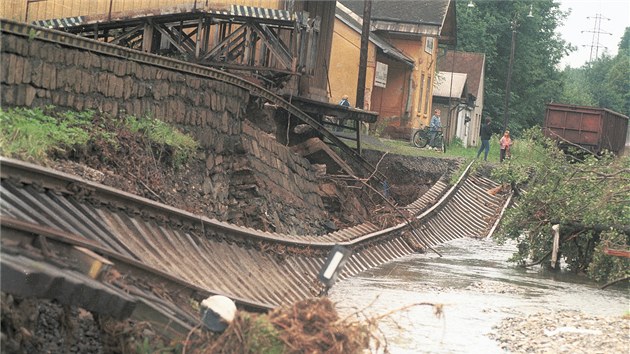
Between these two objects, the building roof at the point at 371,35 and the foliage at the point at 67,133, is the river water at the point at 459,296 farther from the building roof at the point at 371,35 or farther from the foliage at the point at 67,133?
the building roof at the point at 371,35

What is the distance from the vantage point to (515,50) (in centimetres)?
7856

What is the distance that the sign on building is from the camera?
46.4 metres

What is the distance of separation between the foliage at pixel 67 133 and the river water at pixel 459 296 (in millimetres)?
3436

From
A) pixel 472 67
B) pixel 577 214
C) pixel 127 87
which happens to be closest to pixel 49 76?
pixel 127 87

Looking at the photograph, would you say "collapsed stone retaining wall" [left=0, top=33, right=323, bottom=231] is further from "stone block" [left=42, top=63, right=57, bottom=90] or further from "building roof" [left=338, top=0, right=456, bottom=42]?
"building roof" [left=338, top=0, right=456, bottom=42]

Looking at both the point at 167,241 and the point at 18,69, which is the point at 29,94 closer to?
the point at 18,69

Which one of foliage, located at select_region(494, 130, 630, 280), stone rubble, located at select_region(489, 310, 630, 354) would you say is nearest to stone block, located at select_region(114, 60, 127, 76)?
stone rubble, located at select_region(489, 310, 630, 354)

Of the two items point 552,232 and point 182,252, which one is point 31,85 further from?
point 552,232

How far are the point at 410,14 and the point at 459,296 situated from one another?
33217 mm

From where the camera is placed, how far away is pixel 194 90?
1897cm

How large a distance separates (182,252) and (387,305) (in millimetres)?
5009

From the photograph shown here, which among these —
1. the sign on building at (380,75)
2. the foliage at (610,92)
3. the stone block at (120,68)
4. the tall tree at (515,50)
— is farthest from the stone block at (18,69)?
the foliage at (610,92)

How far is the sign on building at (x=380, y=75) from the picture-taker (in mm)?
46406

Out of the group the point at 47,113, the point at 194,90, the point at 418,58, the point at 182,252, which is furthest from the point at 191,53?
the point at 418,58
